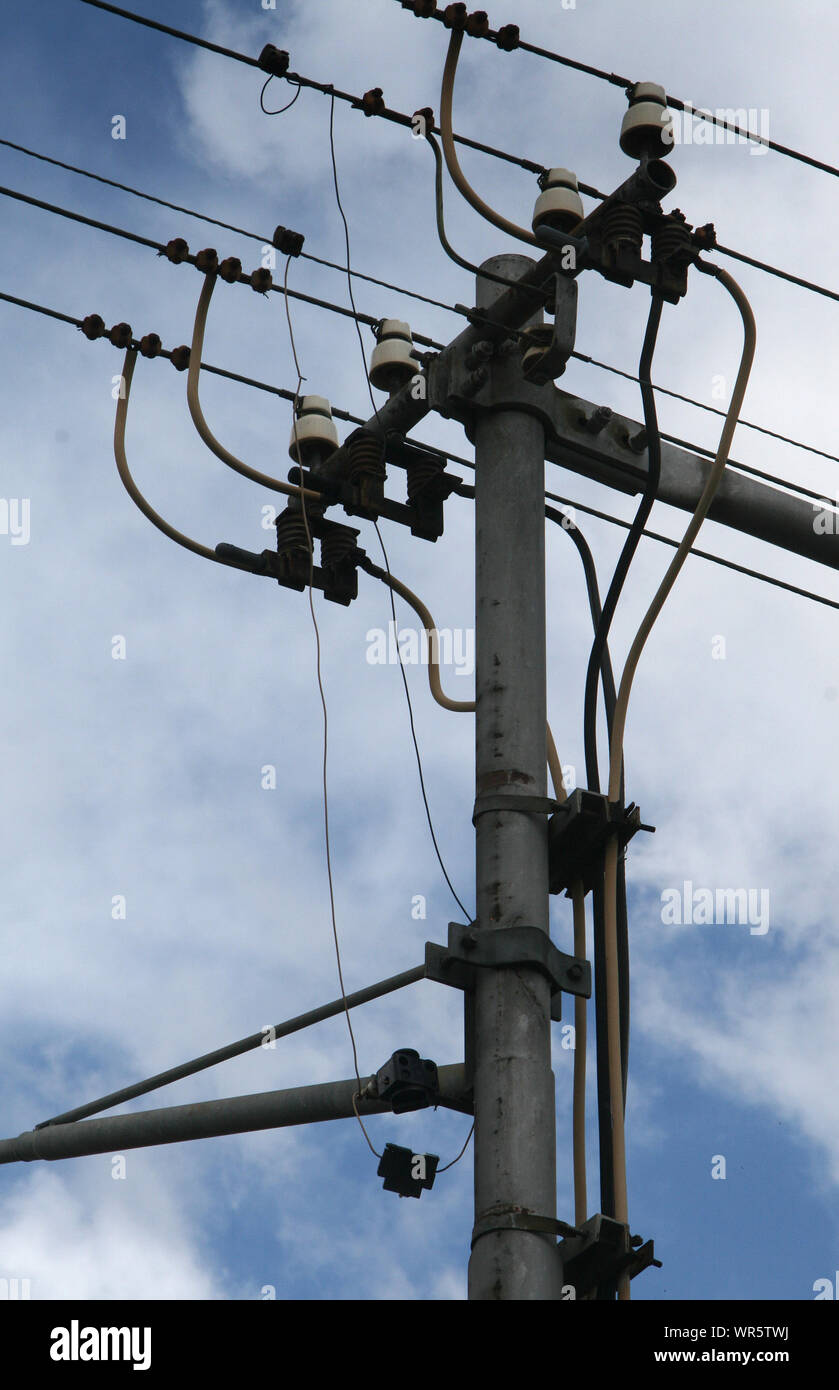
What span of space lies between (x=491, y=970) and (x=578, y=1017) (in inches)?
18.9

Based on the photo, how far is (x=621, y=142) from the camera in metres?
7.63

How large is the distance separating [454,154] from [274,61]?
1060mm

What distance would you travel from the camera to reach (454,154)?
770cm

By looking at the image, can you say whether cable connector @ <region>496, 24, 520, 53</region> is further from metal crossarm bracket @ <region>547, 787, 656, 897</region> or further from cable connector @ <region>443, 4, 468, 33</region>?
metal crossarm bracket @ <region>547, 787, 656, 897</region>

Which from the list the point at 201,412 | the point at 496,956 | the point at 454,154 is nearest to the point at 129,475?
the point at 201,412

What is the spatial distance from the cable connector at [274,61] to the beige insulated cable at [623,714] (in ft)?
6.42

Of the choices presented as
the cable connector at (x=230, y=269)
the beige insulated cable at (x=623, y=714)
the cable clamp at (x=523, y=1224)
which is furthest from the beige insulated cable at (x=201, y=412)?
the cable clamp at (x=523, y=1224)

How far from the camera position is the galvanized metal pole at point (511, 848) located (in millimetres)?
6246
